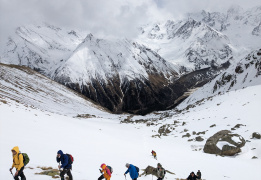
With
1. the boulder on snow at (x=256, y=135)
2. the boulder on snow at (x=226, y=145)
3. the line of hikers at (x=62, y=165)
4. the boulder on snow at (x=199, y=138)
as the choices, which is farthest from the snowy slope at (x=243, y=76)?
the line of hikers at (x=62, y=165)

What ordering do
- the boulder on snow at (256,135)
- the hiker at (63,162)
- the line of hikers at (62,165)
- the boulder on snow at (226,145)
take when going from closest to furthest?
the line of hikers at (62,165)
the hiker at (63,162)
the boulder on snow at (226,145)
the boulder on snow at (256,135)

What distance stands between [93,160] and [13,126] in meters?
12.5

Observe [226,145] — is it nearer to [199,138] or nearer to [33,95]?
[199,138]

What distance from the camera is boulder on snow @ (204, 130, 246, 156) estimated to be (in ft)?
102

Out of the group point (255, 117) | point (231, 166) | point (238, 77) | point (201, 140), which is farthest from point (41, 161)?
point (238, 77)

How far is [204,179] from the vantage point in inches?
854

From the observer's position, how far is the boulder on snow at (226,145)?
30938 millimetres

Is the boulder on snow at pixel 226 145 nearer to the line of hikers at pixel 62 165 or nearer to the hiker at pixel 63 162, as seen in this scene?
the line of hikers at pixel 62 165

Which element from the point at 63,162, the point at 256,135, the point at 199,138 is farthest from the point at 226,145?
the point at 63,162

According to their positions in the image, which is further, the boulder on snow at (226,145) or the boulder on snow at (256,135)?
the boulder on snow at (256,135)

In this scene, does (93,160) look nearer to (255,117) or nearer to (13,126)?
(13,126)

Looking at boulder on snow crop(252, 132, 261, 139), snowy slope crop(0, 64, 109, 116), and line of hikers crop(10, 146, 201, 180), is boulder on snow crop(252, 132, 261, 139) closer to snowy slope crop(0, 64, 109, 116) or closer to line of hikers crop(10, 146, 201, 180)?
line of hikers crop(10, 146, 201, 180)

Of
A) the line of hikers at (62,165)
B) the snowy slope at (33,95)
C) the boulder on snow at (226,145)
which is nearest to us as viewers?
the line of hikers at (62,165)

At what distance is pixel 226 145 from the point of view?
31.3 metres
